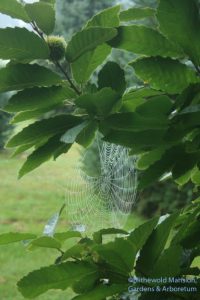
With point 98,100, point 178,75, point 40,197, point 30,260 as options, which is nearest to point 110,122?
point 98,100

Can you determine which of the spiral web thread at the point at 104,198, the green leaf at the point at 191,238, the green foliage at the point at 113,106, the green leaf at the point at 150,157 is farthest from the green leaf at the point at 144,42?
the spiral web thread at the point at 104,198

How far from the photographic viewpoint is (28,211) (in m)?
9.05

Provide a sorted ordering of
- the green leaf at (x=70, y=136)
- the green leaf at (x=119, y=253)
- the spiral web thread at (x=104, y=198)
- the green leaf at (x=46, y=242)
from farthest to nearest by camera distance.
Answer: the spiral web thread at (x=104, y=198)
the green leaf at (x=46, y=242)
the green leaf at (x=119, y=253)
the green leaf at (x=70, y=136)

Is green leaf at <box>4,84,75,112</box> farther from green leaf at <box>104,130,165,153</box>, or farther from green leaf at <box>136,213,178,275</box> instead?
green leaf at <box>136,213,178,275</box>

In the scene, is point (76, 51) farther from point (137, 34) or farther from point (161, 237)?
point (161, 237)

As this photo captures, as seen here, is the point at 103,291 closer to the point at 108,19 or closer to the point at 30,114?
the point at 30,114

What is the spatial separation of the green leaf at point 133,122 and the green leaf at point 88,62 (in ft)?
0.31

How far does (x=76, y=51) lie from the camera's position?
2.48ft

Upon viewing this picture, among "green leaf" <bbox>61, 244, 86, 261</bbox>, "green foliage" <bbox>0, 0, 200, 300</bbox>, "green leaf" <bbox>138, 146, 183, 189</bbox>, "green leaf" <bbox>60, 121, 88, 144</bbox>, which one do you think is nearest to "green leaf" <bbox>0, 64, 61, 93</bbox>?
"green foliage" <bbox>0, 0, 200, 300</bbox>

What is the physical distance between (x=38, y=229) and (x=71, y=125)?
7.04 metres

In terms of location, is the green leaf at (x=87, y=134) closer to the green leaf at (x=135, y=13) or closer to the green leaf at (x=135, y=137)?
the green leaf at (x=135, y=137)

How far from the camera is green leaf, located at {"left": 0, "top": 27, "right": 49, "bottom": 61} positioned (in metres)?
0.72

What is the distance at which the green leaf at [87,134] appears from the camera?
823 millimetres

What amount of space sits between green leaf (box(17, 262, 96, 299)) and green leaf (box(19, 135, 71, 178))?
0.17m
